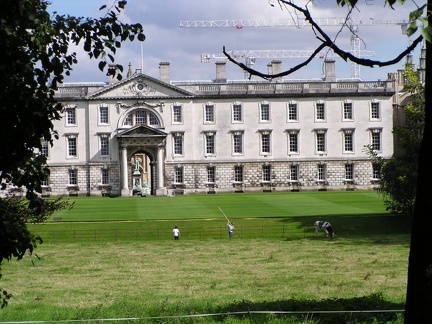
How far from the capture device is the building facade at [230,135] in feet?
240

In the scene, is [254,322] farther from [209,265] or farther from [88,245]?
[88,245]

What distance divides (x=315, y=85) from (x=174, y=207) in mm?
25216

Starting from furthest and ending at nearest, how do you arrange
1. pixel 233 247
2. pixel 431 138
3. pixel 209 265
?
pixel 233 247
pixel 209 265
pixel 431 138

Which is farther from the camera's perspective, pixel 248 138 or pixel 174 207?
pixel 248 138

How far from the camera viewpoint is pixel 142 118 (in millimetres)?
73312

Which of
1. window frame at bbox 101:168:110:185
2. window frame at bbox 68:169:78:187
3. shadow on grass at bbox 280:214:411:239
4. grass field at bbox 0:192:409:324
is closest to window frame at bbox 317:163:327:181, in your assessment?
window frame at bbox 101:168:110:185

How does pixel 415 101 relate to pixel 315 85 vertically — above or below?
below

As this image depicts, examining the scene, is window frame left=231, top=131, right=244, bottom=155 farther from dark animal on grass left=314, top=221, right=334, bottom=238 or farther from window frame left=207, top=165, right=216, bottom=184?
dark animal on grass left=314, top=221, right=334, bottom=238

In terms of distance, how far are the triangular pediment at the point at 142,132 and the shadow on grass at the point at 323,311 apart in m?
59.3

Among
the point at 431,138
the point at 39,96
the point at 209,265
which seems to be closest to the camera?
the point at 431,138

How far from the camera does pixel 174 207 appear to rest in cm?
5459

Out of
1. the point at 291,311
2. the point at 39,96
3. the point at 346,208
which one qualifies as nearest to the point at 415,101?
the point at 346,208

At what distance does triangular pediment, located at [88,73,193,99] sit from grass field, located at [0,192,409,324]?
72.0ft

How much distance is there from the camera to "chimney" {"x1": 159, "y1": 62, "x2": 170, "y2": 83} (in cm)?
7556
